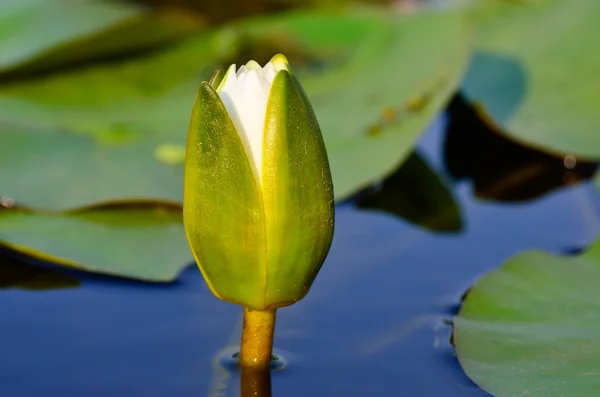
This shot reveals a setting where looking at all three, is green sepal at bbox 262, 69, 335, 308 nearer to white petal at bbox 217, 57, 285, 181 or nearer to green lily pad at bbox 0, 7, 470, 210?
white petal at bbox 217, 57, 285, 181

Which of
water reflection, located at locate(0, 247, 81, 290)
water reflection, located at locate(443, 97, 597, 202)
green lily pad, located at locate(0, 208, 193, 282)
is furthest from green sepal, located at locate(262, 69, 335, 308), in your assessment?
water reflection, located at locate(443, 97, 597, 202)

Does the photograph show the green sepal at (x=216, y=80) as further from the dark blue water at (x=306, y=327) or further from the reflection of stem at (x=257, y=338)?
the dark blue water at (x=306, y=327)

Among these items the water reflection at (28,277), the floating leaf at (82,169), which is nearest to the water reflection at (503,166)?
the floating leaf at (82,169)

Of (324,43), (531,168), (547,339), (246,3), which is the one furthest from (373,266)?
(246,3)

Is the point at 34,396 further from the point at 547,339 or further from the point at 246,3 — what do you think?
the point at 246,3

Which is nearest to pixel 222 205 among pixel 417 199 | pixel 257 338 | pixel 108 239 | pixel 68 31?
pixel 257 338

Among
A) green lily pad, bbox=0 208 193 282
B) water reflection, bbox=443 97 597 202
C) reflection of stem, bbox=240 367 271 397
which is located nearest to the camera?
reflection of stem, bbox=240 367 271 397
